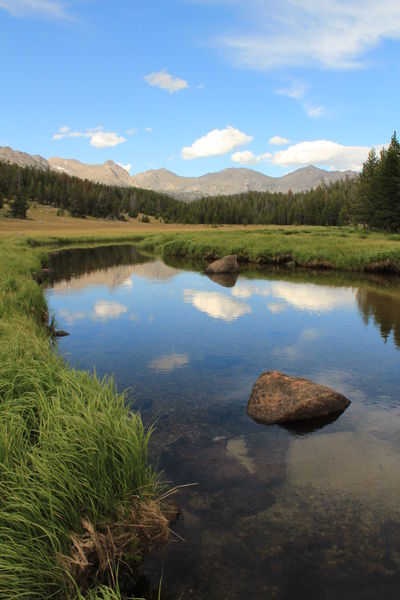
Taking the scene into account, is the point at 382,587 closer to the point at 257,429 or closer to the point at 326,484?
the point at 326,484

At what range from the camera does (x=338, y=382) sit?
12812 mm

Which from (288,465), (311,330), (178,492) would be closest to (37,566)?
(178,492)

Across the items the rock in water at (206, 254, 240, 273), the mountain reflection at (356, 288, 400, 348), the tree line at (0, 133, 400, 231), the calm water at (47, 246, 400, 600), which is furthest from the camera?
the tree line at (0, 133, 400, 231)

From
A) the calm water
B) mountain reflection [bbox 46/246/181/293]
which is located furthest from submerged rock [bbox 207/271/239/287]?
the calm water

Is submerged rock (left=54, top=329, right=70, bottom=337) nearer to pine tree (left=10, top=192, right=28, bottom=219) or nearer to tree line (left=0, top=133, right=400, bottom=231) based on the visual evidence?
tree line (left=0, top=133, right=400, bottom=231)

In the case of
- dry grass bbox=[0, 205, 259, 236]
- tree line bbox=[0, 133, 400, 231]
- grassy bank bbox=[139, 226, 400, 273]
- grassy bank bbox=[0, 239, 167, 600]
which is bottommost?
grassy bank bbox=[0, 239, 167, 600]

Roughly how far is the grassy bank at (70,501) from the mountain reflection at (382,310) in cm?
1372

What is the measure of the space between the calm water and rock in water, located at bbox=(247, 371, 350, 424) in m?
0.35

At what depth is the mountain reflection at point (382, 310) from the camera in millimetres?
19192

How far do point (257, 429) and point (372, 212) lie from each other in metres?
77.7

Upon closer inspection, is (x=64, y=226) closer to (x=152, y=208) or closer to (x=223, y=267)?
(x=223, y=267)

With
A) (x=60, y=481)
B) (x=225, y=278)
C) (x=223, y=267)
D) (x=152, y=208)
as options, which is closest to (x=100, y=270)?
(x=223, y=267)

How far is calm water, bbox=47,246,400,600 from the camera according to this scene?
19.2ft

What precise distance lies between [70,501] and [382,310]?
21050 millimetres
